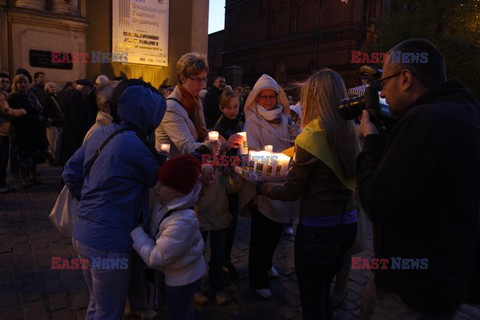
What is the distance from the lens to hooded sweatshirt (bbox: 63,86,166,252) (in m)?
2.19

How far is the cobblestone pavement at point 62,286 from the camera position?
3.28m

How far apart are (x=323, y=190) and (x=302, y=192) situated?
0.14 metres

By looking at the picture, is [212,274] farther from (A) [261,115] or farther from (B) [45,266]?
(B) [45,266]

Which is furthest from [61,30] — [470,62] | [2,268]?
[470,62]

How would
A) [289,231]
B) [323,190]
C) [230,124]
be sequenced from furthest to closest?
[289,231]
[230,124]
[323,190]

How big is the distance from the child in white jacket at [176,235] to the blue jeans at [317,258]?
2.23 ft

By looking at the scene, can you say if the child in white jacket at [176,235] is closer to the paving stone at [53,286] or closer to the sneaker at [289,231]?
the paving stone at [53,286]

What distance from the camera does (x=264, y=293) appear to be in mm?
3588

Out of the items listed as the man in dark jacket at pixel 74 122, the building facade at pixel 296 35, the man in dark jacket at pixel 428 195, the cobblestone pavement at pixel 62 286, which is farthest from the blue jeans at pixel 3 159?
the building facade at pixel 296 35

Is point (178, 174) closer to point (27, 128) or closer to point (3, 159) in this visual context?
point (3, 159)

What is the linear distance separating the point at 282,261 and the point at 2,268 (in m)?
3.11

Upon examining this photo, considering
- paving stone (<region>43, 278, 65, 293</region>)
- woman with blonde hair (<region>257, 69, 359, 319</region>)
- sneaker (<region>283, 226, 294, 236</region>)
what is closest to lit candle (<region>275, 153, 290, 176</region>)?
woman with blonde hair (<region>257, 69, 359, 319</region>)

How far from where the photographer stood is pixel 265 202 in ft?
11.2

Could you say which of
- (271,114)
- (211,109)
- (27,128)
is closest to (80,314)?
(271,114)
